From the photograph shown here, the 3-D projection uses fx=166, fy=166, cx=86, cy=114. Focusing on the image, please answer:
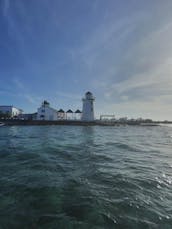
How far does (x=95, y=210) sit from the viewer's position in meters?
4.34

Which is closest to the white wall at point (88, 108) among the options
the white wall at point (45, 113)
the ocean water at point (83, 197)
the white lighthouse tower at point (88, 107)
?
the white lighthouse tower at point (88, 107)

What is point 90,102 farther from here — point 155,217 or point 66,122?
point 155,217

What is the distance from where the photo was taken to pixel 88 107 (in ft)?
213

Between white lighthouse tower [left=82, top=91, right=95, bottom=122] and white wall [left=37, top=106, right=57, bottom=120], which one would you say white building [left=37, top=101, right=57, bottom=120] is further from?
white lighthouse tower [left=82, top=91, right=95, bottom=122]

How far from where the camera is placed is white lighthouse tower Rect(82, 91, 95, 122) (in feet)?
209

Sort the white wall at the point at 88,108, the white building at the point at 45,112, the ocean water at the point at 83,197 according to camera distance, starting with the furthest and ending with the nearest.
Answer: the white building at the point at 45,112 → the white wall at the point at 88,108 → the ocean water at the point at 83,197

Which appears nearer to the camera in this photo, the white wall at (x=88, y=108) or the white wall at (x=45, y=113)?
the white wall at (x=88, y=108)

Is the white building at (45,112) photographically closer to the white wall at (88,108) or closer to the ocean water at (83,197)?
the white wall at (88,108)

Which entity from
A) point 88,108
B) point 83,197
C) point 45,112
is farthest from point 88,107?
point 83,197

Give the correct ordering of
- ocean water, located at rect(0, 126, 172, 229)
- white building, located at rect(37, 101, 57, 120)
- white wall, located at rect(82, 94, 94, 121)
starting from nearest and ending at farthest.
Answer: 1. ocean water, located at rect(0, 126, 172, 229)
2. white wall, located at rect(82, 94, 94, 121)
3. white building, located at rect(37, 101, 57, 120)

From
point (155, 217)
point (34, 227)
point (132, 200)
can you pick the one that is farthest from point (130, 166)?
point (34, 227)

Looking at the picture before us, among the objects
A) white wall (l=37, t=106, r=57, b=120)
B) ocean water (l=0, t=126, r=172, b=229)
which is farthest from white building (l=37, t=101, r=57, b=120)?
ocean water (l=0, t=126, r=172, b=229)

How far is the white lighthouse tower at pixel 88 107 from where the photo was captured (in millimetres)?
63625

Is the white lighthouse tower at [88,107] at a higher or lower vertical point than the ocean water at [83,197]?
higher
